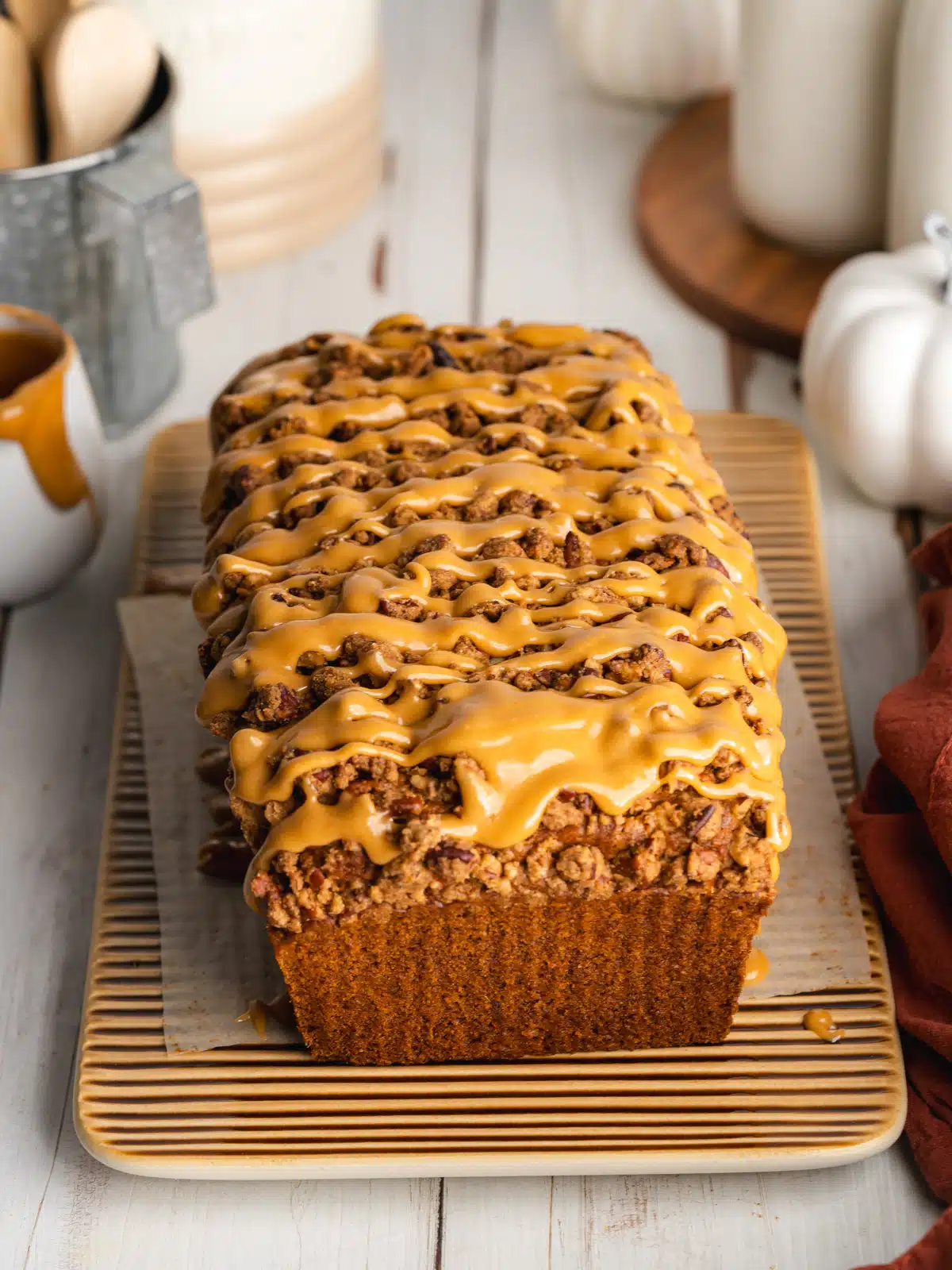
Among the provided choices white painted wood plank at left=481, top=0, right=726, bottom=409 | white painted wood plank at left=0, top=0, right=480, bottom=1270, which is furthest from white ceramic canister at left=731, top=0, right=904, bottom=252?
white painted wood plank at left=0, top=0, right=480, bottom=1270

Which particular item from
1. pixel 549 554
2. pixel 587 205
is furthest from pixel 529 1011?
pixel 587 205

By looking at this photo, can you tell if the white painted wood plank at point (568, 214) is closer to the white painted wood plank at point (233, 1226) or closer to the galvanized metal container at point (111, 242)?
the galvanized metal container at point (111, 242)

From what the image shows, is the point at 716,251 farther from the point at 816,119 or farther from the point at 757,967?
the point at 757,967

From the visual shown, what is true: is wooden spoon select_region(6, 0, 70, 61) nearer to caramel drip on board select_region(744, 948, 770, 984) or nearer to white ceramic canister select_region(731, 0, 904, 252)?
white ceramic canister select_region(731, 0, 904, 252)

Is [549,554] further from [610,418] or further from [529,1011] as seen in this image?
[529,1011]

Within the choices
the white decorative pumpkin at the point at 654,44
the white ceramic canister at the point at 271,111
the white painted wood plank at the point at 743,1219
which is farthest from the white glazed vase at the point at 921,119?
the white painted wood plank at the point at 743,1219

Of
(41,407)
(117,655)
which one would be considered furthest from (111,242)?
(117,655)
